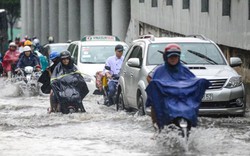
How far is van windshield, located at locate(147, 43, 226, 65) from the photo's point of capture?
55.8 feet

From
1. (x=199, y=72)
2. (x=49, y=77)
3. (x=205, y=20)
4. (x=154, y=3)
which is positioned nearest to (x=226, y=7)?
(x=205, y=20)

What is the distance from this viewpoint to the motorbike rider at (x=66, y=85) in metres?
16.9

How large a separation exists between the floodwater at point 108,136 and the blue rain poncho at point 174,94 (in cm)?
27

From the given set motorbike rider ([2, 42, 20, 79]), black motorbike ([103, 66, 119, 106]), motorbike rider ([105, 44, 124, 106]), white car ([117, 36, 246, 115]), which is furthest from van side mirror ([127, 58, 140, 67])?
motorbike rider ([2, 42, 20, 79])

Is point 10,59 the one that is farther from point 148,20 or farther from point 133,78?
point 133,78

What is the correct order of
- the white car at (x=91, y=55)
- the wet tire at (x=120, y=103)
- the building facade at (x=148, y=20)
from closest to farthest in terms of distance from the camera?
the wet tire at (x=120, y=103), the white car at (x=91, y=55), the building facade at (x=148, y=20)

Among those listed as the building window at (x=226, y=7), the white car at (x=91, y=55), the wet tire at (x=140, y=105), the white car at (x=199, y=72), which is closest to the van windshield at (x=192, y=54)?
the white car at (x=199, y=72)

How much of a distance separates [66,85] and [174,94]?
553cm

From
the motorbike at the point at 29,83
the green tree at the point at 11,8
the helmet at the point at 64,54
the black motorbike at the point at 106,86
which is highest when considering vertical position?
the helmet at the point at 64,54

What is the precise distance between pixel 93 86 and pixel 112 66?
2.54 meters

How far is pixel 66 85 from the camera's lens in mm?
16984

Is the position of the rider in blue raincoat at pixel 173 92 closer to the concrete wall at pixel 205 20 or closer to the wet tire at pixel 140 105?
the wet tire at pixel 140 105

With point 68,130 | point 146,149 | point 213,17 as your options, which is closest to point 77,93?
point 68,130

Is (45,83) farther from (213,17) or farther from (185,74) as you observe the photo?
(213,17)
